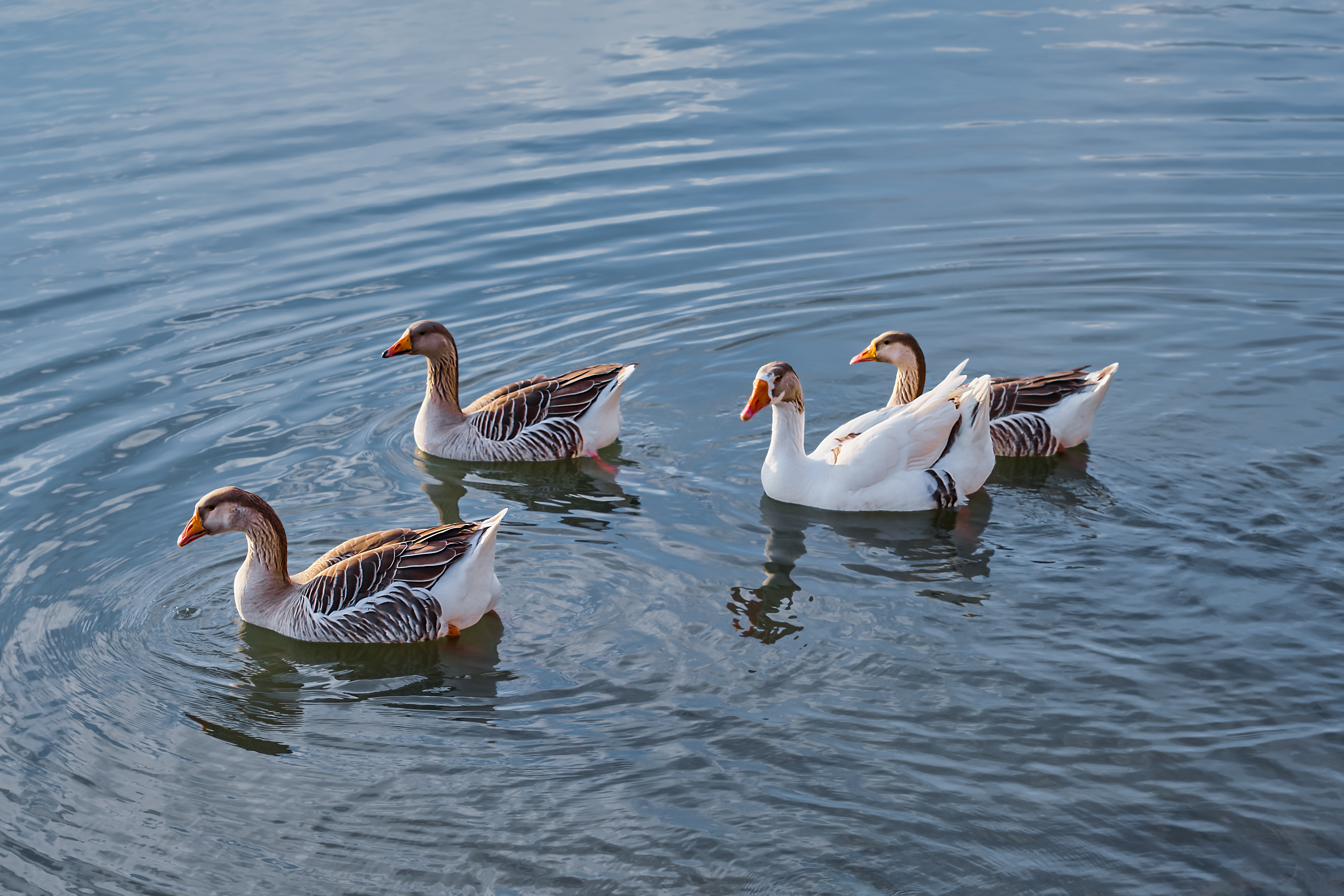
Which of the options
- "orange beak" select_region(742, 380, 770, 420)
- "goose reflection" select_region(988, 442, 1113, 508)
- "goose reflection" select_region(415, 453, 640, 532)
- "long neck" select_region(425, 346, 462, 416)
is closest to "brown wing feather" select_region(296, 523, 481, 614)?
"goose reflection" select_region(415, 453, 640, 532)

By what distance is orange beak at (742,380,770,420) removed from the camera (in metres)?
10.6

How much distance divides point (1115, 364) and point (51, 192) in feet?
55.1

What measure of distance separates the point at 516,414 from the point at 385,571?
3.30 m

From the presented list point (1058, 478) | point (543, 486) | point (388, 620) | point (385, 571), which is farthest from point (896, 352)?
point (388, 620)

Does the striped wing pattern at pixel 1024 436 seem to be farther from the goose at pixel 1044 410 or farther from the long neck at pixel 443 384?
the long neck at pixel 443 384

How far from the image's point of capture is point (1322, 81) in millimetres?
21000

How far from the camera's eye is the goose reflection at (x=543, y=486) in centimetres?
1102

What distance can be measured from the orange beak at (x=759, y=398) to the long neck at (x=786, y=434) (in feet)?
0.42

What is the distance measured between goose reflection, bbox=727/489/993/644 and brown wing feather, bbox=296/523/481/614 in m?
2.11

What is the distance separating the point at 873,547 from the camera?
10.1 m

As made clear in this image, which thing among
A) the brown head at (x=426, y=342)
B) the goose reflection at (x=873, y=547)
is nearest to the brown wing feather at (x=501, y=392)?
the brown head at (x=426, y=342)

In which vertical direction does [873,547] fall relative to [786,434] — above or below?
below

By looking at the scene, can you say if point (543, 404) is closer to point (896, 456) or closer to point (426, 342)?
point (426, 342)

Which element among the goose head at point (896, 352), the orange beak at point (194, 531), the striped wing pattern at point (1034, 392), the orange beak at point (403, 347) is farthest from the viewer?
the orange beak at point (403, 347)
